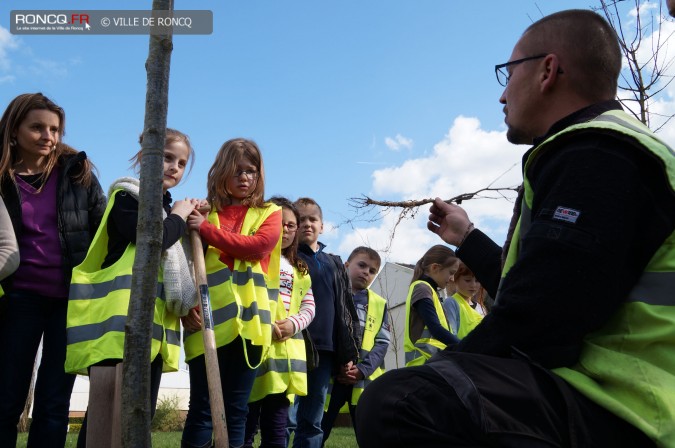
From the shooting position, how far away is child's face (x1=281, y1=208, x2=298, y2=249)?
18.3ft

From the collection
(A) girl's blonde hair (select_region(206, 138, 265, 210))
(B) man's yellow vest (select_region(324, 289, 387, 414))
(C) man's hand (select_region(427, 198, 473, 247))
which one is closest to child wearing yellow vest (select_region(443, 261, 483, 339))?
(B) man's yellow vest (select_region(324, 289, 387, 414))

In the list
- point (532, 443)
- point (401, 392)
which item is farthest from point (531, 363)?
point (401, 392)

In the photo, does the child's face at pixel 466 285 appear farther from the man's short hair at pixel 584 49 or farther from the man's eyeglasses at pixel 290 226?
the man's short hair at pixel 584 49

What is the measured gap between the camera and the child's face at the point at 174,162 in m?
4.21

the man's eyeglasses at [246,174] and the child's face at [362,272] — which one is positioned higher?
the man's eyeglasses at [246,174]

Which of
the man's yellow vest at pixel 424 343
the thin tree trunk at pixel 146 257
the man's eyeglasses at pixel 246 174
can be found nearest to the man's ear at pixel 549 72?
the thin tree trunk at pixel 146 257

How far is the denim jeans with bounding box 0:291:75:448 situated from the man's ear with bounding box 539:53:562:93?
9.08 ft

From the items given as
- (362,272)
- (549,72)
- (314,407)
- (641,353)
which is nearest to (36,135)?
(314,407)

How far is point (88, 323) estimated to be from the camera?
352cm

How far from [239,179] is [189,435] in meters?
1.61

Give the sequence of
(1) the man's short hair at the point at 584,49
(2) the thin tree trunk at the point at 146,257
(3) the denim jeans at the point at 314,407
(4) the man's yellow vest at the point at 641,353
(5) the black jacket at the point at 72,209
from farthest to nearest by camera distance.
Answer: (3) the denim jeans at the point at 314,407 → (5) the black jacket at the point at 72,209 → (2) the thin tree trunk at the point at 146,257 → (1) the man's short hair at the point at 584,49 → (4) the man's yellow vest at the point at 641,353

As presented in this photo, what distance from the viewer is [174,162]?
13.9ft

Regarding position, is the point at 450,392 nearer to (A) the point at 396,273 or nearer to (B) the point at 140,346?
(B) the point at 140,346

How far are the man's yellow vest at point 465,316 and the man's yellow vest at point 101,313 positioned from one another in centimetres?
392
